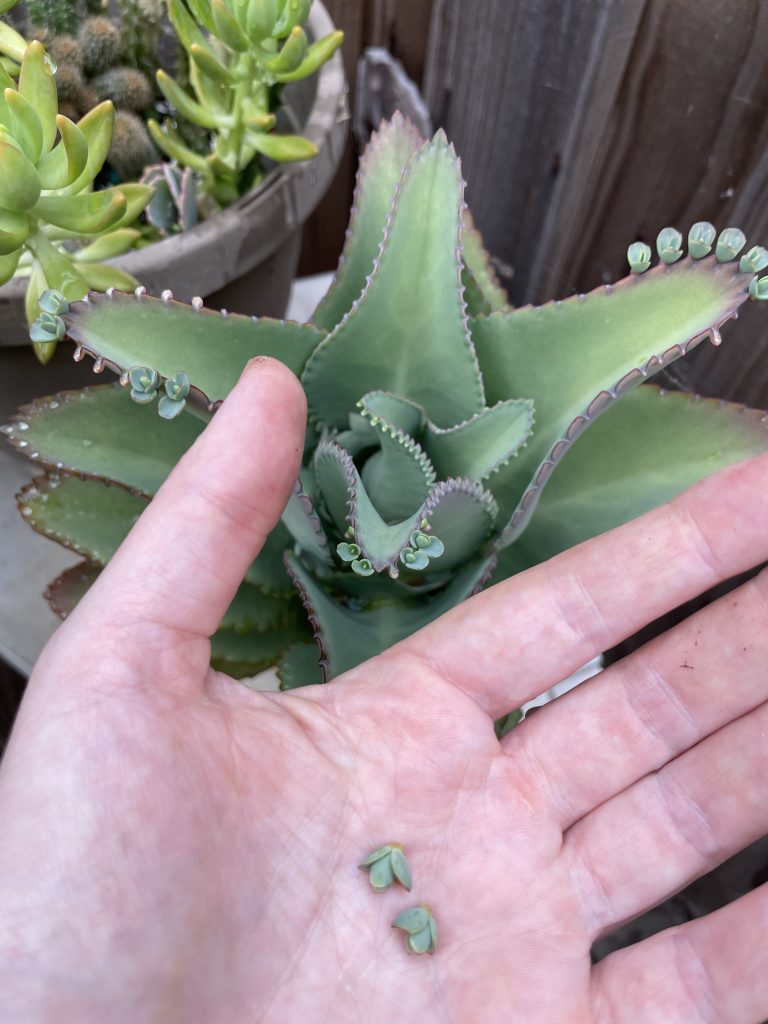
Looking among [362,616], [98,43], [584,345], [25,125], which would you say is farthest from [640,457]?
[98,43]

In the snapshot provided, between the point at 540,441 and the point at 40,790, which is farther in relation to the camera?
the point at 540,441

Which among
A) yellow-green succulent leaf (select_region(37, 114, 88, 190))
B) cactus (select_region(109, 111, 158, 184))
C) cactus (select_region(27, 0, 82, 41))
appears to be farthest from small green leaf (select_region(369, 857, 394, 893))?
cactus (select_region(27, 0, 82, 41))

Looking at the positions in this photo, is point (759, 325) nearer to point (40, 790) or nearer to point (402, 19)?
point (402, 19)

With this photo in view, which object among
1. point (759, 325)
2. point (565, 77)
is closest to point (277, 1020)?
point (759, 325)

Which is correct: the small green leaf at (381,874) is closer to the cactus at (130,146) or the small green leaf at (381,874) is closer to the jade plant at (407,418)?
the jade plant at (407,418)

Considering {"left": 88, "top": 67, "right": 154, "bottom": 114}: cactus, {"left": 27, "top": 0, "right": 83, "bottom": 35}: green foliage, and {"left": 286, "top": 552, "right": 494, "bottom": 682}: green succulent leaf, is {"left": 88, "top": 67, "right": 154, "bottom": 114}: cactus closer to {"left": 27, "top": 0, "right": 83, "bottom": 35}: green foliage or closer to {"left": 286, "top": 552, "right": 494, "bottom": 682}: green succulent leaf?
{"left": 27, "top": 0, "right": 83, "bottom": 35}: green foliage

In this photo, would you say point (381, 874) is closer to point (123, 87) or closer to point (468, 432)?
point (468, 432)

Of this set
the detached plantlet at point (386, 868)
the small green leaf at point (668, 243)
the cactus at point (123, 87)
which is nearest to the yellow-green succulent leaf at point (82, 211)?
the cactus at point (123, 87)
